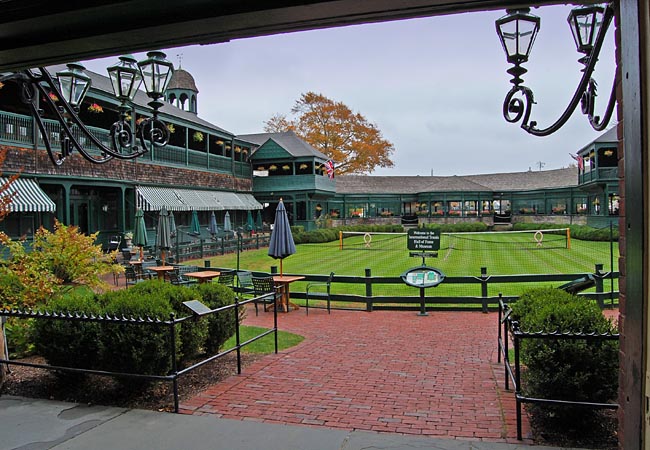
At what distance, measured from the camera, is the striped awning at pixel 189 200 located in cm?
2386

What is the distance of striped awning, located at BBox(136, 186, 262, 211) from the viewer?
23.9 metres

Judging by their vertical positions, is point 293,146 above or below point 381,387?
above

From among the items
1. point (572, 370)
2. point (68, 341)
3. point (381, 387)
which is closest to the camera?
point (572, 370)

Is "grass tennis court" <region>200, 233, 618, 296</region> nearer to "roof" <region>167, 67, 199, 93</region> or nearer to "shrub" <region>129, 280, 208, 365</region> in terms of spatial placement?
"shrub" <region>129, 280, 208, 365</region>

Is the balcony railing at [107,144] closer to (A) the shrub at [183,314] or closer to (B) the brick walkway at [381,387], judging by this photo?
(A) the shrub at [183,314]

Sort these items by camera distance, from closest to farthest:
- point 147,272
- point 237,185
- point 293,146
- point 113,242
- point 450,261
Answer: point 147,272, point 450,261, point 113,242, point 237,185, point 293,146

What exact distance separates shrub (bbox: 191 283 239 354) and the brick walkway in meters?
0.59

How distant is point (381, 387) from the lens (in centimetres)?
576

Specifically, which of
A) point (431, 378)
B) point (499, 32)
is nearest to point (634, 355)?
point (499, 32)

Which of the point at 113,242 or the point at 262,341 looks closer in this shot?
the point at 262,341

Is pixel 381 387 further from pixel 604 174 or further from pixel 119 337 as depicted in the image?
pixel 604 174

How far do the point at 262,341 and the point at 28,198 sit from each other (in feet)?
45.3

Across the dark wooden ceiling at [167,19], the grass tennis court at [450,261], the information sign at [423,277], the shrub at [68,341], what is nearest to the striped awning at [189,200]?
the grass tennis court at [450,261]

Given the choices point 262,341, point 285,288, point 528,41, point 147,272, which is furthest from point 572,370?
point 147,272
